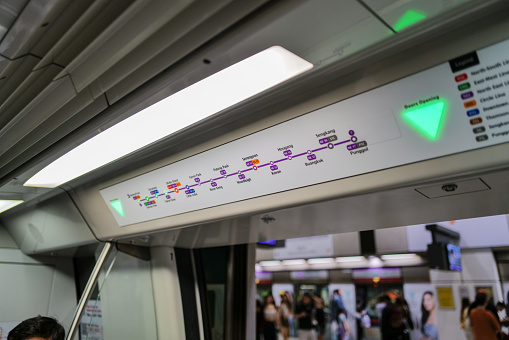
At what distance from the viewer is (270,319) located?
9.65 meters

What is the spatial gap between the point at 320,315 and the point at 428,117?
32.2ft

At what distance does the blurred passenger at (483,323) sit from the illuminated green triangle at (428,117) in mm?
5738

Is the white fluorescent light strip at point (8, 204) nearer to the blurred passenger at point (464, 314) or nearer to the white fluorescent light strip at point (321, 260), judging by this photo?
the blurred passenger at point (464, 314)

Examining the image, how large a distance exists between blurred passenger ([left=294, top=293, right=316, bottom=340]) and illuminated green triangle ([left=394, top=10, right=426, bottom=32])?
30.2 ft

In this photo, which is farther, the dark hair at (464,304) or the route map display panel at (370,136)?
the dark hair at (464,304)

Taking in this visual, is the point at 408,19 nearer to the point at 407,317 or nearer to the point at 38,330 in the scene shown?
the point at 38,330

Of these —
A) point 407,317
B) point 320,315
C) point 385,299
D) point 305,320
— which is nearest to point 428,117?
point 385,299

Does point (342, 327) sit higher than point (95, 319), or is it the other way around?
point (95, 319)

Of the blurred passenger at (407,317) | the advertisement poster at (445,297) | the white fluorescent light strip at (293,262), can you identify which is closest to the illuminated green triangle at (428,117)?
the advertisement poster at (445,297)

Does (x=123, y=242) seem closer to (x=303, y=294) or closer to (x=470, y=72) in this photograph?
(x=470, y=72)

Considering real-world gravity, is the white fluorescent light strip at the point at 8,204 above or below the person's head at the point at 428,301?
above

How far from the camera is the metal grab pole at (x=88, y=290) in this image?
2.87 m

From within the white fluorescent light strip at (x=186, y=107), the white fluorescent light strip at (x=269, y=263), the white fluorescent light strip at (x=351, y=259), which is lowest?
the white fluorescent light strip at (x=186, y=107)

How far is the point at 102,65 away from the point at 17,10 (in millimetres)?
269
